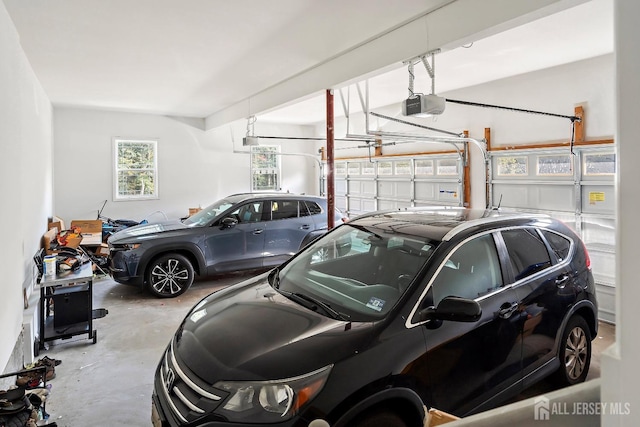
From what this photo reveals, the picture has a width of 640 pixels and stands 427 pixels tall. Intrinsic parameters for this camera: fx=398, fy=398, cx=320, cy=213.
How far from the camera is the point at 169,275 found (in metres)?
5.51

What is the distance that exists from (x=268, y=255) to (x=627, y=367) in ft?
19.3

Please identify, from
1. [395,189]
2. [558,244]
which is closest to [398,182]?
[395,189]

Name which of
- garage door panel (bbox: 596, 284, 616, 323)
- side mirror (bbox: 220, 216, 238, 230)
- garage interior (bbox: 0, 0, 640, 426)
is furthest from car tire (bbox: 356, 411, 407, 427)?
side mirror (bbox: 220, 216, 238, 230)

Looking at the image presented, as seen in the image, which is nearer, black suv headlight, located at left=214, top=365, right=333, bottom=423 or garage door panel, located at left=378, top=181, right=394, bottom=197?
black suv headlight, located at left=214, top=365, right=333, bottom=423

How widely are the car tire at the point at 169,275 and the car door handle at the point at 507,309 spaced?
Result: 4.38m

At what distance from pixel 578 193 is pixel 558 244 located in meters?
2.77

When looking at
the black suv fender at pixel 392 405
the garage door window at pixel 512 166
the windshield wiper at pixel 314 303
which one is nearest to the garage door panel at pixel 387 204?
the garage door window at pixel 512 166

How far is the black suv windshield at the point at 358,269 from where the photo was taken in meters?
2.27

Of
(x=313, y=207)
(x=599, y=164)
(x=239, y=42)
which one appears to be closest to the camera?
(x=239, y=42)

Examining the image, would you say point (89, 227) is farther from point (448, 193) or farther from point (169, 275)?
point (448, 193)

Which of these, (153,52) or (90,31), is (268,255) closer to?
(153,52)

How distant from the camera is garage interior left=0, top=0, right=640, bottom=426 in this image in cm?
299

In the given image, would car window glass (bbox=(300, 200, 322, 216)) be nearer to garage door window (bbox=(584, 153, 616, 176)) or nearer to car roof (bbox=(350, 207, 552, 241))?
car roof (bbox=(350, 207, 552, 241))

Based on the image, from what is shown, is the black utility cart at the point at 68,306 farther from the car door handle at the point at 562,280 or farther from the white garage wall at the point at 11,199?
the car door handle at the point at 562,280
